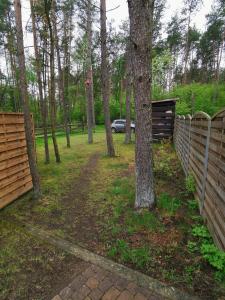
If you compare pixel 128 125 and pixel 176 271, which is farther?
pixel 128 125

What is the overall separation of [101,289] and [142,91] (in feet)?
8.71

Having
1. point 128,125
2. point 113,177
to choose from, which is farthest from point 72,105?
point 113,177

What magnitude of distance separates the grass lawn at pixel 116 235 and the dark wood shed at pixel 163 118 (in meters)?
5.60

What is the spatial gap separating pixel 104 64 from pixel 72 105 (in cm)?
2050

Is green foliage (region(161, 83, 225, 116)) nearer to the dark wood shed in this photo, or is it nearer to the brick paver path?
the dark wood shed

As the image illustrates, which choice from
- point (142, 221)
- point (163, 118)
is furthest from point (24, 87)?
point (163, 118)

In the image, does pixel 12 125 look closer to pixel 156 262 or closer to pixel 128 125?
pixel 156 262

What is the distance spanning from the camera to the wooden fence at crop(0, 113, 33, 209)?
3734 mm

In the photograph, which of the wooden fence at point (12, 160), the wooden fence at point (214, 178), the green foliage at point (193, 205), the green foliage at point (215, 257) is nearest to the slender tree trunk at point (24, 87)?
the wooden fence at point (12, 160)

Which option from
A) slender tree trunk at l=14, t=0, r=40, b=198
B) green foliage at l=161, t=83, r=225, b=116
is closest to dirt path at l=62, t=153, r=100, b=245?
slender tree trunk at l=14, t=0, r=40, b=198

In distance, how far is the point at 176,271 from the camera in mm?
2201

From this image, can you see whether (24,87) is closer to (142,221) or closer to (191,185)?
(142,221)

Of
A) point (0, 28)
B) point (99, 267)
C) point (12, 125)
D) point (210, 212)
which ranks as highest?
point (0, 28)

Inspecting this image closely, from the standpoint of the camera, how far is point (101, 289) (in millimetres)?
2016
